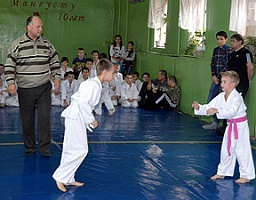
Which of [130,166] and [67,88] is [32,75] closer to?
[130,166]

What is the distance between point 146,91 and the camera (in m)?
10.2

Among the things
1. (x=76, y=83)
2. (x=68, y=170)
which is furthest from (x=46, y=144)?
(x=76, y=83)

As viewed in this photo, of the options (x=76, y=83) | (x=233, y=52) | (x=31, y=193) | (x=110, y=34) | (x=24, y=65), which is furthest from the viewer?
(x=110, y=34)

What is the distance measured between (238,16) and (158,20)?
4011 mm

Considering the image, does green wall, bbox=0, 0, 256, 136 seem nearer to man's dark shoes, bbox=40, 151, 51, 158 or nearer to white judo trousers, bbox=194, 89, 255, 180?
man's dark shoes, bbox=40, 151, 51, 158

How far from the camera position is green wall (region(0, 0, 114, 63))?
14.1 m

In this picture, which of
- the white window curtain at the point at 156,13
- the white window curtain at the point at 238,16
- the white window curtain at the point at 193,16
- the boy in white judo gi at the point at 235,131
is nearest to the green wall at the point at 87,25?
the white window curtain at the point at 156,13

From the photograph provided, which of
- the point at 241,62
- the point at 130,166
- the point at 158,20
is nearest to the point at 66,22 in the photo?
the point at 158,20

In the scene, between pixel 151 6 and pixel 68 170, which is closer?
pixel 68 170

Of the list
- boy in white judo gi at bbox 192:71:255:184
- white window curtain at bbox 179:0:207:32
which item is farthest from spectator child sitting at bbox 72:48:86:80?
boy in white judo gi at bbox 192:71:255:184

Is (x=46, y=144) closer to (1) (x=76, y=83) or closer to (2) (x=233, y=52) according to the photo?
(2) (x=233, y=52)

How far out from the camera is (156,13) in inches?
443

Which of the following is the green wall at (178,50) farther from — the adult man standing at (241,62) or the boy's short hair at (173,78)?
the adult man standing at (241,62)

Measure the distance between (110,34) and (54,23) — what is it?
5.95 feet
